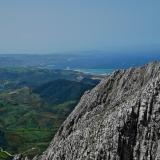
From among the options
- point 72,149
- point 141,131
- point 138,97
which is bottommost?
point 72,149

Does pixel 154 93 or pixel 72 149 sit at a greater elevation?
pixel 154 93

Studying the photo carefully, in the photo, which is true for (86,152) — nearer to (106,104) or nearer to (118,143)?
(118,143)

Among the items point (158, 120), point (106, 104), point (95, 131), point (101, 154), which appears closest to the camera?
point (158, 120)

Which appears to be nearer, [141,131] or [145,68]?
[141,131]

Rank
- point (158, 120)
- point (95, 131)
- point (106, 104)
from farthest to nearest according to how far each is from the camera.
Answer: point (106, 104)
point (95, 131)
point (158, 120)

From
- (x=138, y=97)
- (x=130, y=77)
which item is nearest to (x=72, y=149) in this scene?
(x=138, y=97)

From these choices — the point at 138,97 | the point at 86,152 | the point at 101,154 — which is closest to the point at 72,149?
the point at 86,152
